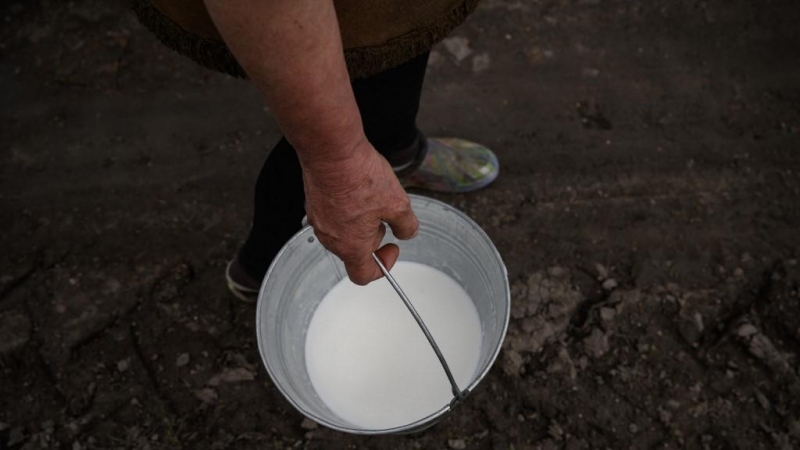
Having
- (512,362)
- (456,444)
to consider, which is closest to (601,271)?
(512,362)

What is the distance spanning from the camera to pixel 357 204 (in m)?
1.06

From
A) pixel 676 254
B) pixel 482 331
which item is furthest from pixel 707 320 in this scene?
pixel 482 331

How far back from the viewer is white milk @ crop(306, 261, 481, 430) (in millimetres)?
1475

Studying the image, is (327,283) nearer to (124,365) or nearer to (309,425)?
(309,425)

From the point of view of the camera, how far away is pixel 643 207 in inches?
83.5

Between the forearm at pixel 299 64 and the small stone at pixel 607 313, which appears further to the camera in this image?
the small stone at pixel 607 313

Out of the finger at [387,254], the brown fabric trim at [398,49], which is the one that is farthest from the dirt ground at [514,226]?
the brown fabric trim at [398,49]

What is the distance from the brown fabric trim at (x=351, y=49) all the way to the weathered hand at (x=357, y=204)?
18 cm

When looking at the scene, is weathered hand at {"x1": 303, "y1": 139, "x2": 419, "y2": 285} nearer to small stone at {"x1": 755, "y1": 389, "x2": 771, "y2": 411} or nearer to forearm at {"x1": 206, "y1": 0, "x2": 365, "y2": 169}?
forearm at {"x1": 206, "y1": 0, "x2": 365, "y2": 169}

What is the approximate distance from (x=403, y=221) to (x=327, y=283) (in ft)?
1.96

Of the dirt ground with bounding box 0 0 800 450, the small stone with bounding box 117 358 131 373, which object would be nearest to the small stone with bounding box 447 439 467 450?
the dirt ground with bounding box 0 0 800 450

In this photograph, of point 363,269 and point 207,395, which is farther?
point 207,395

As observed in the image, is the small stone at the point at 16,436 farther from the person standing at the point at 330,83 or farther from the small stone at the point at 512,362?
the small stone at the point at 512,362

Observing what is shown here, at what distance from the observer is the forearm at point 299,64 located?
815 mm
